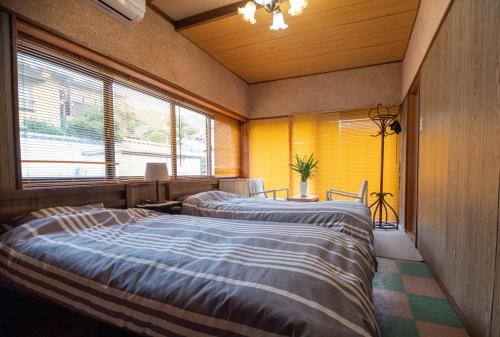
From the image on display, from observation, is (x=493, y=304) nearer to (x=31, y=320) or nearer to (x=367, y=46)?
(x=31, y=320)

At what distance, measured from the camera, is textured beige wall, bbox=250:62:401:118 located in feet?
12.1

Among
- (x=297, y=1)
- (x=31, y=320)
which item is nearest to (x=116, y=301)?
(x=31, y=320)

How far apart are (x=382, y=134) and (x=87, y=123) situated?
147 inches

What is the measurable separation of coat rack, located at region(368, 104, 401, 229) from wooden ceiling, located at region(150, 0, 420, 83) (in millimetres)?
785

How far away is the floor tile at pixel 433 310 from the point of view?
143 centimetres

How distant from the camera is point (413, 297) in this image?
170cm

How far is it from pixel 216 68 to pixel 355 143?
2.56 meters

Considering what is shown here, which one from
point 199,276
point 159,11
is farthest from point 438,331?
point 159,11

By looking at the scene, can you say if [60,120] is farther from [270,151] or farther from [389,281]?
[270,151]

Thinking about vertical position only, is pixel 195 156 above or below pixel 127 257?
above

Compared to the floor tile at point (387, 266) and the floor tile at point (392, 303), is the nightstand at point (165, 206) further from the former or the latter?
the floor tile at point (387, 266)

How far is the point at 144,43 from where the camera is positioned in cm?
239

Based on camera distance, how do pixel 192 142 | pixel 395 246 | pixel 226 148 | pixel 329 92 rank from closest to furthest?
1. pixel 395 246
2. pixel 192 142
3. pixel 329 92
4. pixel 226 148

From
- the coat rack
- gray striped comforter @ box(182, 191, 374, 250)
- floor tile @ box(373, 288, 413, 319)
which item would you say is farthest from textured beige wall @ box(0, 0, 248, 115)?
floor tile @ box(373, 288, 413, 319)
